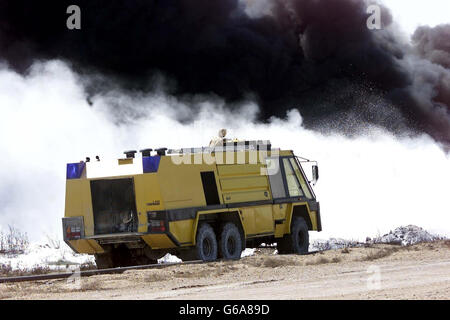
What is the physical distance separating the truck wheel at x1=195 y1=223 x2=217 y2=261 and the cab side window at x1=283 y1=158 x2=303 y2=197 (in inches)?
128

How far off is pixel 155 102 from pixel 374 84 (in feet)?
32.7

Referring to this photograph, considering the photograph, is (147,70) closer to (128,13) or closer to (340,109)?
(128,13)

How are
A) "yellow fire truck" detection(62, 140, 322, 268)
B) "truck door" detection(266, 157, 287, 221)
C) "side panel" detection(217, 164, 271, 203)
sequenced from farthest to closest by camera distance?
"truck door" detection(266, 157, 287, 221)
"side panel" detection(217, 164, 271, 203)
"yellow fire truck" detection(62, 140, 322, 268)

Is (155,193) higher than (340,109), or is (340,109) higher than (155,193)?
(340,109)

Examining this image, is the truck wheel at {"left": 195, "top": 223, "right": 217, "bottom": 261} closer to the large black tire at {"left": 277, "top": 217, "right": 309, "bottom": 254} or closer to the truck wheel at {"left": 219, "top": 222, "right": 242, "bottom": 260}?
the truck wheel at {"left": 219, "top": 222, "right": 242, "bottom": 260}

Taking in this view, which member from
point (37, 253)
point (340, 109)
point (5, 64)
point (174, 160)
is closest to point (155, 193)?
point (174, 160)

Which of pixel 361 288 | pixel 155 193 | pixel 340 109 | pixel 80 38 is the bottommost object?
pixel 361 288

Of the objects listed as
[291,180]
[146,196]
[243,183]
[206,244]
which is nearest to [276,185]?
[291,180]

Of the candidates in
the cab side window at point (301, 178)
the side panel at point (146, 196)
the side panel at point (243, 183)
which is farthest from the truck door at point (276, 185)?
the side panel at point (146, 196)

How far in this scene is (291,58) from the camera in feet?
150

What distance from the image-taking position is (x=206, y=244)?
22.2 meters

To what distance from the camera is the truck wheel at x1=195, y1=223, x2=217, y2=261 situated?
21750 mm

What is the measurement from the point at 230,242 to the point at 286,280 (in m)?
6.27

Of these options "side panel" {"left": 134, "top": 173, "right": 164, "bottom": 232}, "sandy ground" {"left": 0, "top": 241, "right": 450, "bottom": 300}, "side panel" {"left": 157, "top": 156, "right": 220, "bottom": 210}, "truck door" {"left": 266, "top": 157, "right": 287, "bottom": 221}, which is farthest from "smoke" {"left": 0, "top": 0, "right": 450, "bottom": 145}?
"sandy ground" {"left": 0, "top": 241, "right": 450, "bottom": 300}
